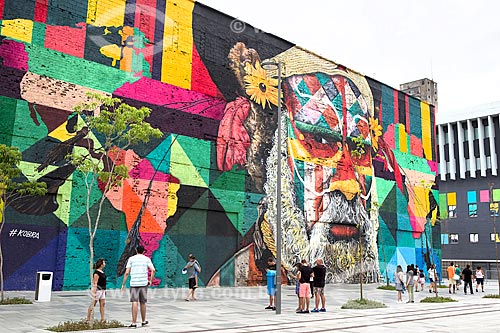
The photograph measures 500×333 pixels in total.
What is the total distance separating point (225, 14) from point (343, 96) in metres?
11.0

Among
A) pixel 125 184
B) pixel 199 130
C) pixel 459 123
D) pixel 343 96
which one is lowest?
pixel 125 184

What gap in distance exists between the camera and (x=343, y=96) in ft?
113

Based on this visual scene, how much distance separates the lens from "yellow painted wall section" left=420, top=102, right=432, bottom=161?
4125 cm

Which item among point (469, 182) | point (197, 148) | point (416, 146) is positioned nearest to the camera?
point (197, 148)

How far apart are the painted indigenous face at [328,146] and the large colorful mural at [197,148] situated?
10cm

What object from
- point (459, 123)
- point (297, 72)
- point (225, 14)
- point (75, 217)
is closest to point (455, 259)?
point (459, 123)

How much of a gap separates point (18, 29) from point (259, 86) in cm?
1336

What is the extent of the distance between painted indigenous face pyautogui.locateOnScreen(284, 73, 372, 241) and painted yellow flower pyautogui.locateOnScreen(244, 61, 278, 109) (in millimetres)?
1302

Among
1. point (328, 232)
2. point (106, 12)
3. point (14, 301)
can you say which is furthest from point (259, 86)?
point (14, 301)

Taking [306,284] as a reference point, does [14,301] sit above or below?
below

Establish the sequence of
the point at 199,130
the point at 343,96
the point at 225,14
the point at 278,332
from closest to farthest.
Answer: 1. the point at 278,332
2. the point at 199,130
3. the point at 225,14
4. the point at 343,96

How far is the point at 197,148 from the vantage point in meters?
25.3

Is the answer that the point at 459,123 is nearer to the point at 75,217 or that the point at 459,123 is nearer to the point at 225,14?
the point at 225,14

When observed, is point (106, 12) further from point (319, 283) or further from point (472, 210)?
point (472, 210)
